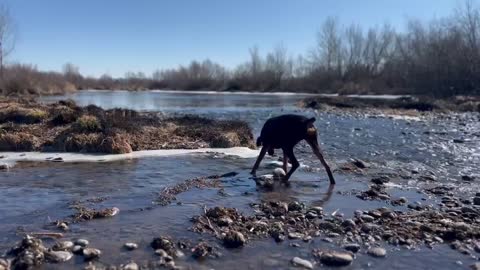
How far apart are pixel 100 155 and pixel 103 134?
1267 millimetres

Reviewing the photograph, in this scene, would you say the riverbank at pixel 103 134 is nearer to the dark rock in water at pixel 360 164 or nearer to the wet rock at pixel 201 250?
the dark rock in water at pixel 360 164

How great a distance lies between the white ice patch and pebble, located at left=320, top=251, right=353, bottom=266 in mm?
9416

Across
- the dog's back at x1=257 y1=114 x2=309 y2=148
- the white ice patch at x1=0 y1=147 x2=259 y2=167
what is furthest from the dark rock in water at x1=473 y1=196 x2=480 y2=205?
the white ice patch at x1=0 y1=147 x2=259 y2=167

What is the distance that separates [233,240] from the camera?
22.9ft

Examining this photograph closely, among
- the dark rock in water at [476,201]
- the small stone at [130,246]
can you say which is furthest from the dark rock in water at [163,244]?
the dark rock in water at [476,201]

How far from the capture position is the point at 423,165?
1491 centimetres

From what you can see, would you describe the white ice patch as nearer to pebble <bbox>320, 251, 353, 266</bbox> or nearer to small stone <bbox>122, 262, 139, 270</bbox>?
small stone <bbox>122, 262, 139, 270</bbox>

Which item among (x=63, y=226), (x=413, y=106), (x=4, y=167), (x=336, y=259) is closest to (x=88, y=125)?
(x=4, y=167)

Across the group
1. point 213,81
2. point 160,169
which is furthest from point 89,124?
point 213,81

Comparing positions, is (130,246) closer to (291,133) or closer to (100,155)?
(291,133)

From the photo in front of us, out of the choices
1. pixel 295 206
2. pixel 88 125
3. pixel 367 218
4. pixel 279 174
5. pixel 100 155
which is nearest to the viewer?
pixel 367 218

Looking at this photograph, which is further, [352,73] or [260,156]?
[352,73]

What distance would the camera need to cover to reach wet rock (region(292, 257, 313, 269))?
6215 mm

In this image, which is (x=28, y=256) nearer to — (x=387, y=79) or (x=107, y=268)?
(x=107, y=268)
